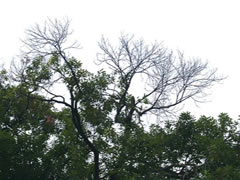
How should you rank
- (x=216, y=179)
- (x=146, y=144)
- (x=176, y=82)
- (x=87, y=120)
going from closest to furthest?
(x=216, y=179) < (x=146, y=144) < (x=87, y=120) < (x=176, y=82)

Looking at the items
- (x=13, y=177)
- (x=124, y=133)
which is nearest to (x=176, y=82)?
(x=124, y=133)

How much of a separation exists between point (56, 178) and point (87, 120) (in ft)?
8.48

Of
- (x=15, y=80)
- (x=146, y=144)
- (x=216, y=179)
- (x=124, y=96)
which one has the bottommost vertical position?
(x=216, y=179)

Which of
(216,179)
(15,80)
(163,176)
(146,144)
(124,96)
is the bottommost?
(216,179)

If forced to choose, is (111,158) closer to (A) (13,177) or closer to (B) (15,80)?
(A) (13,177)

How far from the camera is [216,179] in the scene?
25.3ft

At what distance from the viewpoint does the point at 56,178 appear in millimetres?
12508

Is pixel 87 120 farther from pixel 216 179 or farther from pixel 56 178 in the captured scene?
pixel 216 179

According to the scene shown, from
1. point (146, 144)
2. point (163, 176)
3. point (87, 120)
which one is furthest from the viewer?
point (87, 120)

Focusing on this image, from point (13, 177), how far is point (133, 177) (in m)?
5.06

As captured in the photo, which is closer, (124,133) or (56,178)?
(124,133)

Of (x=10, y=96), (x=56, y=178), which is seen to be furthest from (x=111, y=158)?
(x=10, y=96)

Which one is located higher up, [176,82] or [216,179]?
[176,82]

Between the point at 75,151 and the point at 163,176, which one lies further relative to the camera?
the point at 75,151
